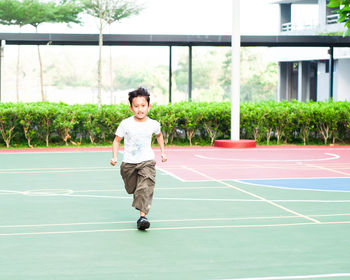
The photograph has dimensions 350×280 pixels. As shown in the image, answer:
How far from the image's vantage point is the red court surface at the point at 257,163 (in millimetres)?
12930

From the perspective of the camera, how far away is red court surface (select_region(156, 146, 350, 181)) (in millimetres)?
12930

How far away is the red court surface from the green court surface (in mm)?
1362

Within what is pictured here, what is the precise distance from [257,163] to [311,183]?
352 cm

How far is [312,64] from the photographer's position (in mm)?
46562

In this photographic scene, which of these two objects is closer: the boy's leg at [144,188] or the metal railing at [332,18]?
the boy's leg at [144,188]

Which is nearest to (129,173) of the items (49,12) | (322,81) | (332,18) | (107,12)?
(107,12)

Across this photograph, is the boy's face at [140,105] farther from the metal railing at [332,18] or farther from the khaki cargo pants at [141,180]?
the metal railing at [332,18]

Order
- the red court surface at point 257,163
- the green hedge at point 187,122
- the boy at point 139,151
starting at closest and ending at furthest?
the boy at point 139,151 < the red court surface at point 257,163 < the green hedge at point 187,122

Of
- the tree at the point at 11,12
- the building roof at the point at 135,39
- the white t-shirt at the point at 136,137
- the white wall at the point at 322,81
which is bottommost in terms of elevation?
the white t-shirt at the point at 136,137

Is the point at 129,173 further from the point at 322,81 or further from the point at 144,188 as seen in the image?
the point at 322,81

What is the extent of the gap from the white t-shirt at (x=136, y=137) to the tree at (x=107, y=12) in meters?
14.5

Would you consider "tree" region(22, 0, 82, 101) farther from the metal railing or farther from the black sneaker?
the black sneaker

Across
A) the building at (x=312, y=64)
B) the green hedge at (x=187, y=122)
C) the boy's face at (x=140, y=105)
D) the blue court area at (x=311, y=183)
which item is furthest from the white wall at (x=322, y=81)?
the boy's face at (x=140, y=105)

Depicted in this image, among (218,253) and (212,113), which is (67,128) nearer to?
(212,113)
